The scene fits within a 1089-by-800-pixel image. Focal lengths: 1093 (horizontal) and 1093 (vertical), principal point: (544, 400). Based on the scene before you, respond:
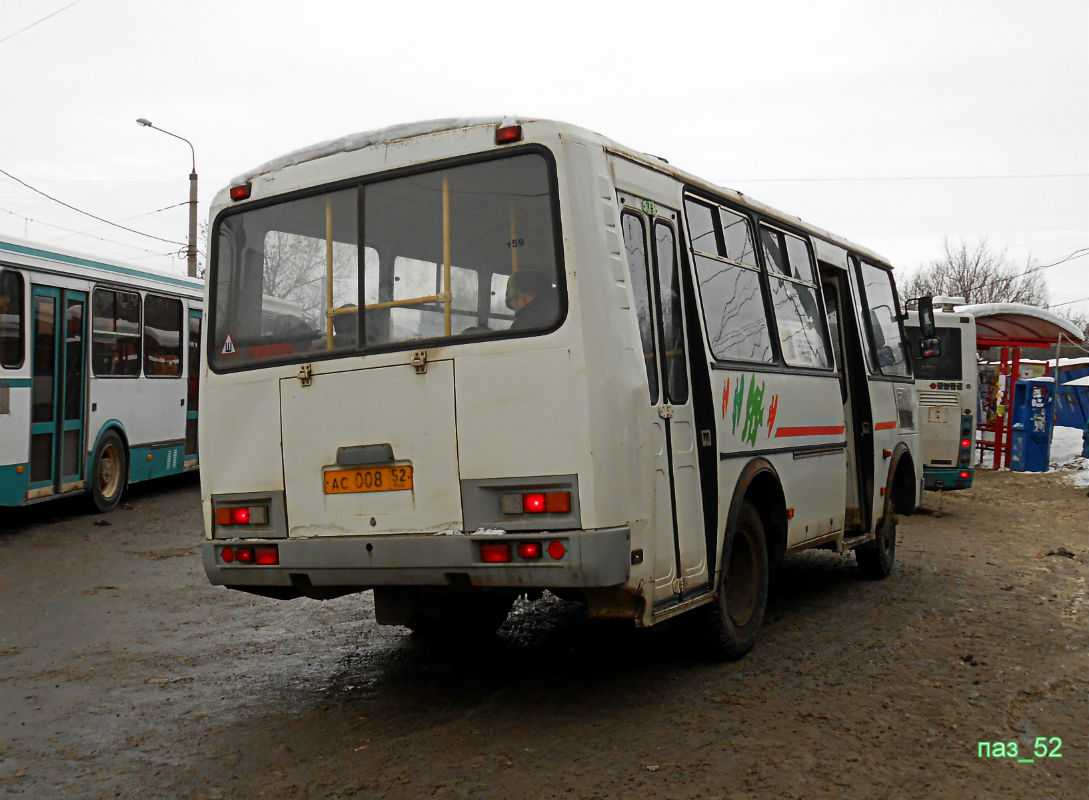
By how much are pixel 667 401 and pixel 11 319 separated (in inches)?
351

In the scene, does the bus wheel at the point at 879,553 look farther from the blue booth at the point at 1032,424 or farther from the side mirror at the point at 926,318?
the blue booth at the point at 1032,424

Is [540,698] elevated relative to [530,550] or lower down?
lower down

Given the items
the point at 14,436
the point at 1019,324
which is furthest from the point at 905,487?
the point at 1019,324

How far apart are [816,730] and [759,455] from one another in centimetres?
193

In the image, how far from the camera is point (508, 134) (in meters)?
5.21

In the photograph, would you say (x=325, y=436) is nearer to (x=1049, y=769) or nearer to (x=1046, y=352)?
(x=1049, y=769)

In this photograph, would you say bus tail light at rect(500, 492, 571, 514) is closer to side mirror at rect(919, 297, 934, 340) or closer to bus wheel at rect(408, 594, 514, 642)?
bus wheel at rect(408, 594, 514, 642)

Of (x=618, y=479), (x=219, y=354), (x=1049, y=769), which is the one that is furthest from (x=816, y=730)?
(x=219, y=354)

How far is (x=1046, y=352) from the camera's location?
77.6 meters

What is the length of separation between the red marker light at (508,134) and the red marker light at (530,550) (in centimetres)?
Answer: 190

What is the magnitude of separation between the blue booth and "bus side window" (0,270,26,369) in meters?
17.6

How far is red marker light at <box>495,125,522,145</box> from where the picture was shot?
5191mm

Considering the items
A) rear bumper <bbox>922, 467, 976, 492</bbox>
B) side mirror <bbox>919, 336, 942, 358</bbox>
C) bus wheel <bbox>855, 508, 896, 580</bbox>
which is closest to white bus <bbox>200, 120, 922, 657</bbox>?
bus wheel <bbox>855, 508, 896, 580</bbox>

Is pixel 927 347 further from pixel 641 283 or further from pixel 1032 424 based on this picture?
pixel 1032 424
